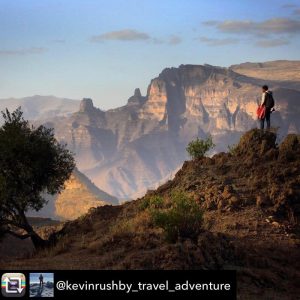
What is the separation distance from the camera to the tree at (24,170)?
2705 centimetres

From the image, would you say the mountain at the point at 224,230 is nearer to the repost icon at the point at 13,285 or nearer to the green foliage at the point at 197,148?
the green foliage at the point at 197,148

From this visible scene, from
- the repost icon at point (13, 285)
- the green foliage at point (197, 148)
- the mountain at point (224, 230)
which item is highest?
the green foliage at point (197, 148)

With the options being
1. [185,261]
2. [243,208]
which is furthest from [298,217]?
[185,261]

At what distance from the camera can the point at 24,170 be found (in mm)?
27453

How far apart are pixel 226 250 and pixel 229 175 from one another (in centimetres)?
912

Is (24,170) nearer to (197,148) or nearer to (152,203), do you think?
(152,203)

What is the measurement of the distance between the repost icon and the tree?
12.9 m

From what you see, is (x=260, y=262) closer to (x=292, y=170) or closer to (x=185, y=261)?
(x=185, y=261)

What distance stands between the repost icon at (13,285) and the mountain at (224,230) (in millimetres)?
4952

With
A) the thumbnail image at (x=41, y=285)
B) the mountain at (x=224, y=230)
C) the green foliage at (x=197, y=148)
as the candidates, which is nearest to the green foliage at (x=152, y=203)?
the mountain at (x=224, y=230)

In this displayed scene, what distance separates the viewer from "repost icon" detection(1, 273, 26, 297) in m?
13.3

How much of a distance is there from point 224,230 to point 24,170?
10.2m

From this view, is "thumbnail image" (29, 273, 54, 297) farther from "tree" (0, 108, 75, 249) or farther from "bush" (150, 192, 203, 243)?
"tree" (0, 108, 75, 249)

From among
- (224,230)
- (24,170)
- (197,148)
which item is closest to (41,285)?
(224,230)
